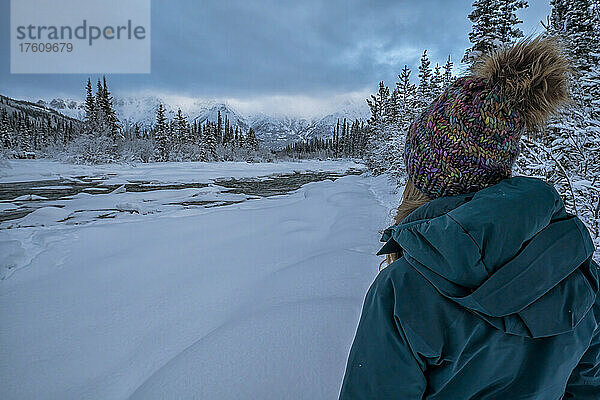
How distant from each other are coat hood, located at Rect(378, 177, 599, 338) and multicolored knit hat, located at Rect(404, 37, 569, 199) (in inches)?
7.2

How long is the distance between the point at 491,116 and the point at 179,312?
10.2 ft

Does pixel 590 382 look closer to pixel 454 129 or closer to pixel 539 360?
pixel 539 360

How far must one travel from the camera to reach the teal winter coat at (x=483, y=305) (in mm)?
758

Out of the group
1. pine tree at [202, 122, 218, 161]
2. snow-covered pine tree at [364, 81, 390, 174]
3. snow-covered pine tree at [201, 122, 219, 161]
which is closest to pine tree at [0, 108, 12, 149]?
snow-covered pine tree at [201, 122, 219, 161]

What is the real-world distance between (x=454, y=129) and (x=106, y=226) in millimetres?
7201

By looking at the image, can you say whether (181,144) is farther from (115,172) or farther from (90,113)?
(115,172)

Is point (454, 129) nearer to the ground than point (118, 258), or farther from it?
farther from it

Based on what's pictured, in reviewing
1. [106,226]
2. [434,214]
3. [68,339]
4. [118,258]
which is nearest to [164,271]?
[118,258]

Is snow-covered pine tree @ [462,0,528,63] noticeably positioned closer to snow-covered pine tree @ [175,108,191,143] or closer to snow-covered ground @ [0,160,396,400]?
snow-covered ground @ [0,160,396,400]

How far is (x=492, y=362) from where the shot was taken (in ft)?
2.78

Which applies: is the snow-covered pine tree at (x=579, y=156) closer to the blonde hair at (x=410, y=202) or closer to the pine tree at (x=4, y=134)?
the blonde hair at (x=410, y=202)

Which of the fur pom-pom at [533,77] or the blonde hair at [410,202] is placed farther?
the blonde hair at [410,202]

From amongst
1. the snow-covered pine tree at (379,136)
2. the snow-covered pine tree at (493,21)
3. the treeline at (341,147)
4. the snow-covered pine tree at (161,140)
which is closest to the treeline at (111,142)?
the snow-covered pine tree at (161,140)

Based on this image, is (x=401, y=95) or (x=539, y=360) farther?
(x=401, y=95)
